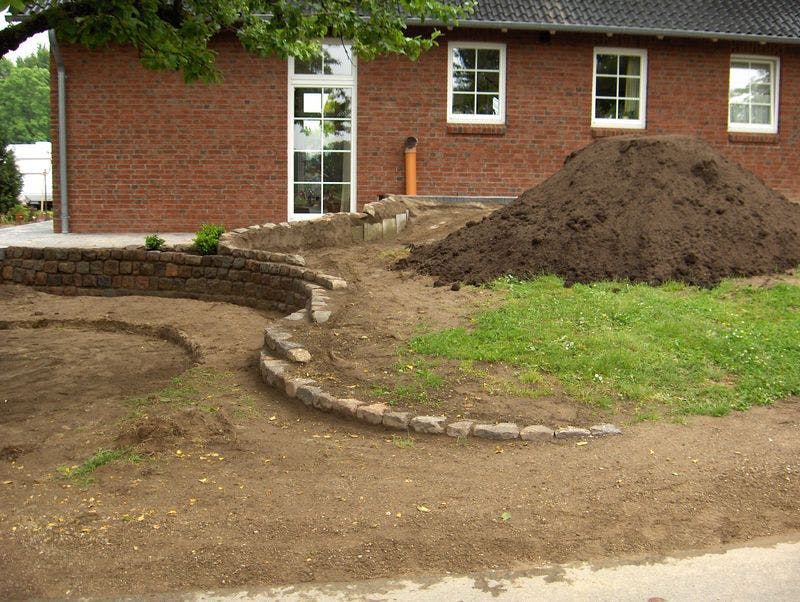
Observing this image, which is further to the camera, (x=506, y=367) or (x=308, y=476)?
(x=506, y=367)

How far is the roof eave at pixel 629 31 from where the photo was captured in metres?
15.4

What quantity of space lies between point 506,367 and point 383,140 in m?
9.87

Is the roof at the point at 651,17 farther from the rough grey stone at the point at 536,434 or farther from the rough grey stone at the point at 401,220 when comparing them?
the rough grey stone at the point at 536,434

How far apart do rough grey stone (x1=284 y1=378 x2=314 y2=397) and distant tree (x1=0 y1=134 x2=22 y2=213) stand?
19.3m

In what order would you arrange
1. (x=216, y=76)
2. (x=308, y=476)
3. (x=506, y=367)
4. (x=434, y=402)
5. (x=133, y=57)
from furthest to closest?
1. (x=133, y=57)
2. (x=216, y=76)
3. (x=506, y=367)
4. (x=434, y=402)
5. (x=308, y=476)

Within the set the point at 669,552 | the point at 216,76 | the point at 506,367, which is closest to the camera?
the point at 669,552

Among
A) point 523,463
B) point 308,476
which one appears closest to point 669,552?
point 523,463

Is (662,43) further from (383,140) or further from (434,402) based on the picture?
(434,402)

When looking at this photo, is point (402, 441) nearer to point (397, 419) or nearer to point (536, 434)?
point (397, 419)

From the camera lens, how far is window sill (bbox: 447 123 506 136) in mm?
16062

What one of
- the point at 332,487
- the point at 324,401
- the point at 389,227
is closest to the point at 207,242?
the point at 389,227

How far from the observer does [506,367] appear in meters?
6.83

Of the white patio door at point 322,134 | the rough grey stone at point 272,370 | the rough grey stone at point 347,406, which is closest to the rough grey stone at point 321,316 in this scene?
the rough grey stone at point 272,370

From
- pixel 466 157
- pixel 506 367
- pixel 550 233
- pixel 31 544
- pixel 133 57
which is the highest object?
pixel 133 57
